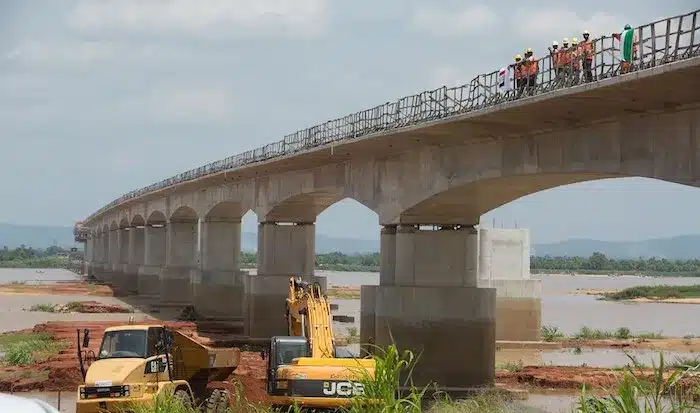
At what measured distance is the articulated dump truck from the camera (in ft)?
62.8

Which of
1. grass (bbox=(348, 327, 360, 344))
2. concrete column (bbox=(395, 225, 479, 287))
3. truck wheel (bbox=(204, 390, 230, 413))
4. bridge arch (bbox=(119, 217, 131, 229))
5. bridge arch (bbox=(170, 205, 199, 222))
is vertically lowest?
grass (bbox=(348, 327, 360, 344))

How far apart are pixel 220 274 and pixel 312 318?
3542cm

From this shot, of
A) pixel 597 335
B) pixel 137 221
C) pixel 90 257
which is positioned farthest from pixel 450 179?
pixel 90 257

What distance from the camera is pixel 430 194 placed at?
1209 inches

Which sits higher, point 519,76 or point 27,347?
point 519,76

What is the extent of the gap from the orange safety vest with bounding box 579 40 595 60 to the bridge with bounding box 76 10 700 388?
0.29 metres

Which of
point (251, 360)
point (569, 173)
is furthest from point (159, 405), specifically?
point (251, 360)

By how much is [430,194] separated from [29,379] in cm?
1212

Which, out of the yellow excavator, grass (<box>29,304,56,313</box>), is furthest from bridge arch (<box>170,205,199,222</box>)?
the yellow excavator

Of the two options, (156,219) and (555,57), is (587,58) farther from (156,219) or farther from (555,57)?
(156,219)

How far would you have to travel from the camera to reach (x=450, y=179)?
2973 cm

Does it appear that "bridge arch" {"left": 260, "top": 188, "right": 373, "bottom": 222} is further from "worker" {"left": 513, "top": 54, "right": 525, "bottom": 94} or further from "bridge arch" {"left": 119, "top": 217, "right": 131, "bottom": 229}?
"bridge arch" {"left": 119, "top": 217, "right": 131, "bottom": 229}

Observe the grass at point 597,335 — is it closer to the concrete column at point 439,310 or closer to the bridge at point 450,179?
the bridge at point 450,179

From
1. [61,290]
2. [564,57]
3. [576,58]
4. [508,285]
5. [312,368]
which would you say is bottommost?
[61,290]
